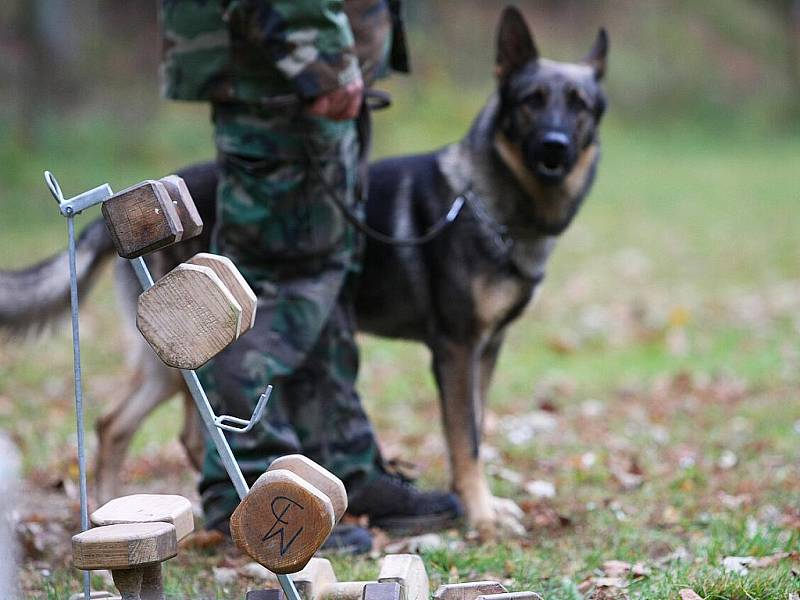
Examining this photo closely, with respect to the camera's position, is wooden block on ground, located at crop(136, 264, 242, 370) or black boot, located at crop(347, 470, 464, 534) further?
black boot, located at crop(347, 470, 464, 534)

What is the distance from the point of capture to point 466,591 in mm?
1860

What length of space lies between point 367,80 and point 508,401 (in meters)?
2.38

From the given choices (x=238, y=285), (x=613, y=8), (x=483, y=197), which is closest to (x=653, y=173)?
(x=613, y=8)

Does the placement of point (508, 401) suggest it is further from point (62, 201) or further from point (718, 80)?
point (718, 80)

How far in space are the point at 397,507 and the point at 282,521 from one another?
65.3 inches

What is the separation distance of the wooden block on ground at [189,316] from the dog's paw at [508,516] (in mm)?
1762

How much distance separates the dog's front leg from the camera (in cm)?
327

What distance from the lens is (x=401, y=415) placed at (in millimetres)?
4867

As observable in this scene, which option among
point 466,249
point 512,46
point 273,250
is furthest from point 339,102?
point 512,46

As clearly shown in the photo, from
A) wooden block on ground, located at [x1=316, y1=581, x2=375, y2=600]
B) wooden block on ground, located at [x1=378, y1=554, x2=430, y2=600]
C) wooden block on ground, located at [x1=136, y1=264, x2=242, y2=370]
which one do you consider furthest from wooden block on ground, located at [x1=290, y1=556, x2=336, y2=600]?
wooden block on ground, located at [x1=136, y1=264, x2=242, y2=370]

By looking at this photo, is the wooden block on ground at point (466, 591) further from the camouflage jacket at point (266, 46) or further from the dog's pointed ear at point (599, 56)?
the dog's pointed ear at point (599, 56)

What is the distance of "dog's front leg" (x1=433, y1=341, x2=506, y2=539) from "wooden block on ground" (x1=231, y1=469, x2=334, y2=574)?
1.73m

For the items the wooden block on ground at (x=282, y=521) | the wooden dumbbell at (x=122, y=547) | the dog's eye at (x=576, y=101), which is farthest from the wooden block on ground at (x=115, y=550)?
the dog's eye at (x=576, y=101)

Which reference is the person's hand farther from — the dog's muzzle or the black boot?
the black boot
